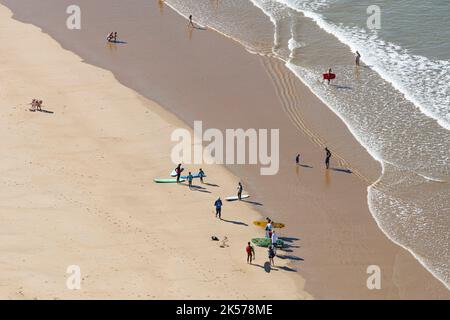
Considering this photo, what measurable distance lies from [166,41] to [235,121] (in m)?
10.8

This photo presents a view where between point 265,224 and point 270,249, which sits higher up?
point 265,224

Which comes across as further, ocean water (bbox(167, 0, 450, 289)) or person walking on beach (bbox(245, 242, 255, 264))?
ocean water (bbox(167, 0, 450, 289))

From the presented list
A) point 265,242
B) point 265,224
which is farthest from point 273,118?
point 265,242

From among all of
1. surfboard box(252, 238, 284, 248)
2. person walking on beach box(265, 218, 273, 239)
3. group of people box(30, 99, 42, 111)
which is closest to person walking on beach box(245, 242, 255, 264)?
surfboard box(252, 238, 284, 248)

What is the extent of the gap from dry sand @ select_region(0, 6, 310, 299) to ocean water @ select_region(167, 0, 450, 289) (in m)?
5.63

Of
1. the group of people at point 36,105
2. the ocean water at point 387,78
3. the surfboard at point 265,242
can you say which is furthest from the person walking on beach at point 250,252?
the group of people at point 36,105

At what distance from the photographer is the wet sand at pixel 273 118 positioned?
1148 inches

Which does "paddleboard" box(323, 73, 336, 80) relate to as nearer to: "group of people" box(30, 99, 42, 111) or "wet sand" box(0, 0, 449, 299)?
"wet sand" box(0, 0, 449, 299)

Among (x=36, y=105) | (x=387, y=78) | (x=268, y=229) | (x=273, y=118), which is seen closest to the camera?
(x=268, y=229)

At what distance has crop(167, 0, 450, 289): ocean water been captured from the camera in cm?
3244

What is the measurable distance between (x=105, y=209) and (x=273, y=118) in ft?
34.1

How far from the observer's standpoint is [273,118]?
3906 centimetres

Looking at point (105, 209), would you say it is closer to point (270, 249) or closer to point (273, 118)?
point (270, 249)
